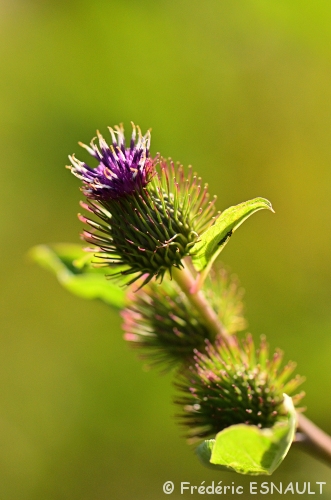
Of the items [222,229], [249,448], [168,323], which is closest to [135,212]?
[222,229]

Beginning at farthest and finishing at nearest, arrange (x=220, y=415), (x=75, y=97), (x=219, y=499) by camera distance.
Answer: (x=75, y=97) < (x=219, y=499) < (x=220, y=415)

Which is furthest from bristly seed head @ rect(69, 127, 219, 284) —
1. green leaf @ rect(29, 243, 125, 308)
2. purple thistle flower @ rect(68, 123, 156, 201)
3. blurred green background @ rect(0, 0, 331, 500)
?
blurred green background @ rect(0, 0, 331, 500)

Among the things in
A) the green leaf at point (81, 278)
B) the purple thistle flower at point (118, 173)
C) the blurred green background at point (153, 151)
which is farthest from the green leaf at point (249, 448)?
the blurred green background at point (153, 151)

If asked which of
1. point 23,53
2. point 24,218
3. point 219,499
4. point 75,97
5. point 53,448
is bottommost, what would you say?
point 219,499

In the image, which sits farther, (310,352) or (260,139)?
(260,139)

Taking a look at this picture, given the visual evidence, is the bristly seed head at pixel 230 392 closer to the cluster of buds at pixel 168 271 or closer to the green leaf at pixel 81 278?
the cluster of buds at pixel 168 271

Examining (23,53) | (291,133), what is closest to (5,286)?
(23,53)

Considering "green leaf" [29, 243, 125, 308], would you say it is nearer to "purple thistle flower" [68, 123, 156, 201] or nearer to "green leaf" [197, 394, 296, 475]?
"purple thistle flower" [68, 123, 156, 201]

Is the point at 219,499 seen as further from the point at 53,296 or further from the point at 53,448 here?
the point at 53,296
